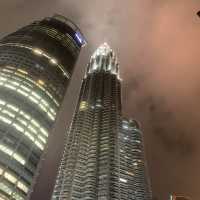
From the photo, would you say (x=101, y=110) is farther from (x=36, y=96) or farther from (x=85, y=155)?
(x=36, y=96)

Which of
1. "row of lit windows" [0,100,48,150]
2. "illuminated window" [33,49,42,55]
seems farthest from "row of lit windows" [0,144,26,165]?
"illuminated window" [33,49,42,55]

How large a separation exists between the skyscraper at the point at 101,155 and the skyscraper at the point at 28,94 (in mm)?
40750

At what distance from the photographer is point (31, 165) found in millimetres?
80188

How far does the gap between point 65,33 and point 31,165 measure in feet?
289

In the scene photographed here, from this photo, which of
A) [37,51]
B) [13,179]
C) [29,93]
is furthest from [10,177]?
[37,51]

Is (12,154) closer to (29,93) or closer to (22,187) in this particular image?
(22,187)

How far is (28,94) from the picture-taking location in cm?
9594

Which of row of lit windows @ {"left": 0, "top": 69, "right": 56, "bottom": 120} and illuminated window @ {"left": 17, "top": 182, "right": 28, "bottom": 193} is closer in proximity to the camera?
illuminated window @ {"left": 17, "top": 182, "right": 28, "bottom": 193}

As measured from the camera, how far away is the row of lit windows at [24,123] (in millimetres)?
83662

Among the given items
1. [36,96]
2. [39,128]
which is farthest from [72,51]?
[39,128]

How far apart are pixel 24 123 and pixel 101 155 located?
211ft

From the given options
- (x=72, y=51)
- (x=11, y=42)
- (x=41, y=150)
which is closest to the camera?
(x=41, y=150)

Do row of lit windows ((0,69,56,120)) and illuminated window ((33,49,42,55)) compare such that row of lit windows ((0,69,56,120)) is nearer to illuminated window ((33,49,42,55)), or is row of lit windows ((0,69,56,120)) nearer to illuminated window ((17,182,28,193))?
illuminated window ((33,49,42,55))

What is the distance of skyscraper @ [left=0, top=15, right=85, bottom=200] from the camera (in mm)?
75375
